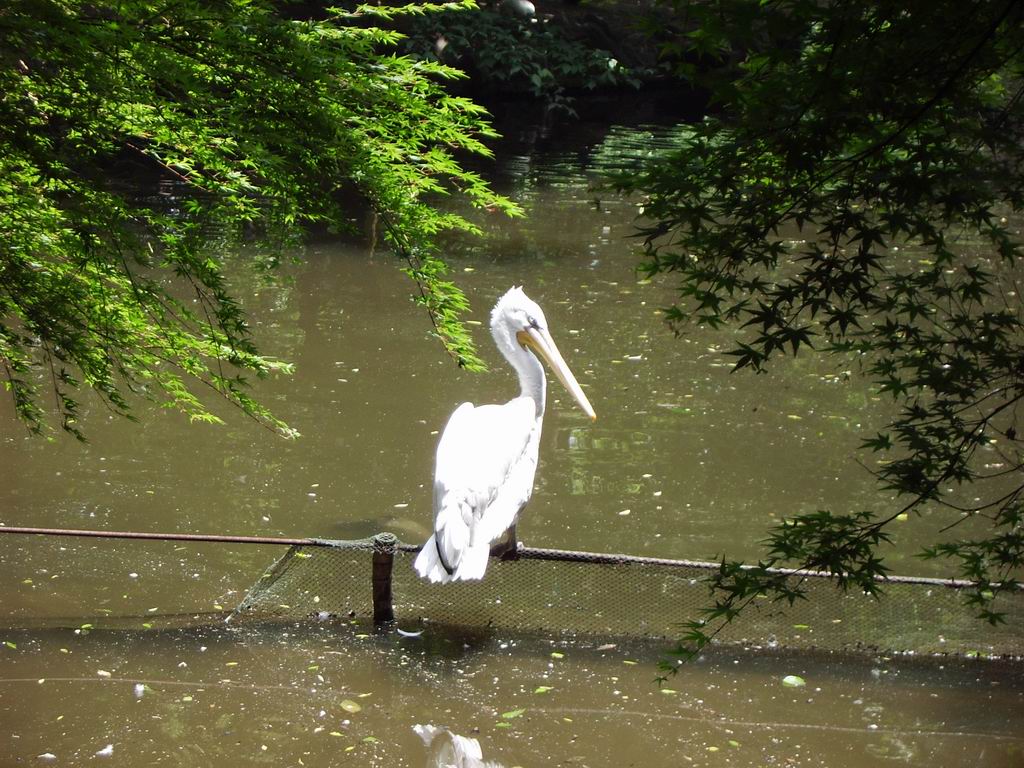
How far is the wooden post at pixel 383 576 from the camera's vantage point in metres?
4.69

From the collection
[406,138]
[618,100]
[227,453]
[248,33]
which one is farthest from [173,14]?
[618,100]

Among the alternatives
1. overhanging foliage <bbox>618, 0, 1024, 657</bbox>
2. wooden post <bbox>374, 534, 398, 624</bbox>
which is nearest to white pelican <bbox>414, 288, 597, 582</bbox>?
wooden post <bbox>374, 534, 398, 624</bbox>

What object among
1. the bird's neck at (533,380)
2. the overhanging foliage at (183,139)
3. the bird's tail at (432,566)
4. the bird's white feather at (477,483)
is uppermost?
the overhanging foliage at (183,139)

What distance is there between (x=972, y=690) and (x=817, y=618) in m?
0.70

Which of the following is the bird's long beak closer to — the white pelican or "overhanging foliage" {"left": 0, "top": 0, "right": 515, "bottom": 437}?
the white pelican

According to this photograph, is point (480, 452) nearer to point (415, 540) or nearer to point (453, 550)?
point (453, 550)

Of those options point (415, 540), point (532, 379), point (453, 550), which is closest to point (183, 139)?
point (453, 550)

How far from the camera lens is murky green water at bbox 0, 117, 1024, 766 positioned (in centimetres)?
412

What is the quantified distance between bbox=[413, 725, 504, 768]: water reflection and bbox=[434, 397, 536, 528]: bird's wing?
0.92 metres

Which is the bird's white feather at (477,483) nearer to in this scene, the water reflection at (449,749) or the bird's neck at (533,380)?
the bird's neck at (533,380)

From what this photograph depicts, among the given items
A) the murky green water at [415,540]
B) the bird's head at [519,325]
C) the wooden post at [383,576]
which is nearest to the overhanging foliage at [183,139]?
the murky green water at [415,540]

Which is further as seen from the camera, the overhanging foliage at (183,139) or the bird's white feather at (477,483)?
the bird's white feather at (477,483)

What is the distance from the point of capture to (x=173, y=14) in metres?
2.90

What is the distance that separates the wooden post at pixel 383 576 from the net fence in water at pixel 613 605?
39mm
